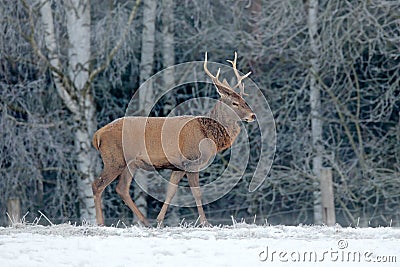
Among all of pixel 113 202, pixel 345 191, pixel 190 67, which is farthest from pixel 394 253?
pixel 113 202

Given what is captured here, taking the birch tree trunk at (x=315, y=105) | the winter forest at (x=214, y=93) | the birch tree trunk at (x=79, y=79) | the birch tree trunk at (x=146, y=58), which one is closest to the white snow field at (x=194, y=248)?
the birch tree trunk at (x=79, y=79)

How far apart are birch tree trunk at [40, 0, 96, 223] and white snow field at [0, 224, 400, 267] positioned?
7337mm

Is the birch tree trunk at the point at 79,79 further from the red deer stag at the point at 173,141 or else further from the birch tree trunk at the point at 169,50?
the red deer stag at the point at 173,141

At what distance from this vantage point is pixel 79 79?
15875 mm

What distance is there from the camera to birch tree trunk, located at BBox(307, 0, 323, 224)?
54.9 ft

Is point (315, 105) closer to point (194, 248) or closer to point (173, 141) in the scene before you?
point (173, 141)

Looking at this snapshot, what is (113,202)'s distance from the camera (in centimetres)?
1864

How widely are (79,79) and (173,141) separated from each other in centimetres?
645

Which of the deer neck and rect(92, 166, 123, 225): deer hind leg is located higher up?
the deer neck

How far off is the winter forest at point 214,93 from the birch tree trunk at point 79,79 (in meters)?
0.02

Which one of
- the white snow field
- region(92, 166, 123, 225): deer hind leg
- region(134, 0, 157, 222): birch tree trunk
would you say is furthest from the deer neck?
region(134, 0, 157, 222): birch tree trunk

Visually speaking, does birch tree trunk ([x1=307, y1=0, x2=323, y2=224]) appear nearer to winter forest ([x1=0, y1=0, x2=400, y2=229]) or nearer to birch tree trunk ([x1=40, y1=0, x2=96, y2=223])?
winter forest ([x1=0, y1=0, x2=400, y2=229])

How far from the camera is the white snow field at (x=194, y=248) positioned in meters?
6.75

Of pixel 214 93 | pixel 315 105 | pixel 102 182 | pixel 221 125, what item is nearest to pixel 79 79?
pixel 214 93
